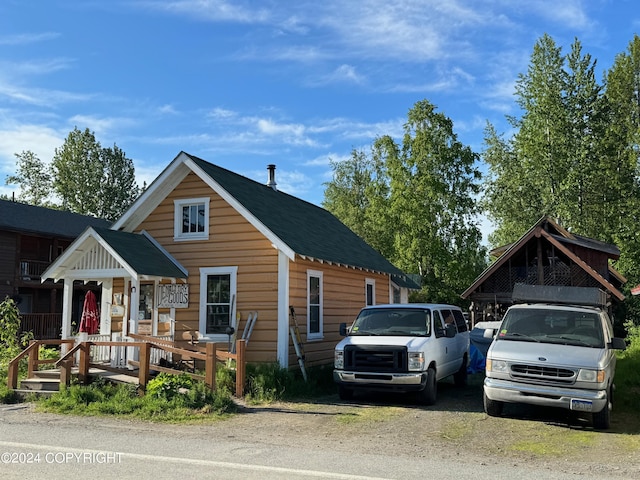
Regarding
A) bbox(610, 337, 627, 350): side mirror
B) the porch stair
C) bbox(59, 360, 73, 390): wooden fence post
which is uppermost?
bbox(610, 337, 627, 350): side mirror

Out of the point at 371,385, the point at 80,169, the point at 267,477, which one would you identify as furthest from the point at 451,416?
the point at 80,169

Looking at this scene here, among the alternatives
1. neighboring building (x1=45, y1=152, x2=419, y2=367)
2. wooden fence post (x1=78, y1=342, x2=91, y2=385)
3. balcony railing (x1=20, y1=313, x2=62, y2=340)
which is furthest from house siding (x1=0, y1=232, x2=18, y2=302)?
wooden fence post (x1=78, y1=342, x2=91, y2=385)

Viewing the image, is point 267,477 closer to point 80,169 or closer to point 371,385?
point 371,385

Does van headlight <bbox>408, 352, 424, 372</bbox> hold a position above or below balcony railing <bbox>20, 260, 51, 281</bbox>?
below

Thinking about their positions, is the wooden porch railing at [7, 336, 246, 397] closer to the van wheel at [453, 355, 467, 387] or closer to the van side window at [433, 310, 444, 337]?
the van side window at [433, 310, 444, 337]

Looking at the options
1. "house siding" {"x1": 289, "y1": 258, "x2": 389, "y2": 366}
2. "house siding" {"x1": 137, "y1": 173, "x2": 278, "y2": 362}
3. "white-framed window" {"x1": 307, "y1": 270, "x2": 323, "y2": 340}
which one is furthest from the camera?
"white-framed window" {"x1": 307, "y1": 270, "x2": 323, "y2": 340}

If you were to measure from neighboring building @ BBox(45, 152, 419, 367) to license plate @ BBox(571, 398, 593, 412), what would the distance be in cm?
684

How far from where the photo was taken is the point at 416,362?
36.7ft

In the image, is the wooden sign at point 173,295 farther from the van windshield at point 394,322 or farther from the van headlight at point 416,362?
the van headlight at point 416,362

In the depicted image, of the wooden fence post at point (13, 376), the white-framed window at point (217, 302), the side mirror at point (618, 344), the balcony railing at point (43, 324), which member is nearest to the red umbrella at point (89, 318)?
the wooden fence post at point (13, 376)

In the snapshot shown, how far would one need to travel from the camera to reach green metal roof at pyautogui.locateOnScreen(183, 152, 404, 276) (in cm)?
1473

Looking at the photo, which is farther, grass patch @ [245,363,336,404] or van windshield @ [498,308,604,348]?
grass patch @ [245,363,336,404]

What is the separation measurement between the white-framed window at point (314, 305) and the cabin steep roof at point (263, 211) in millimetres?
664

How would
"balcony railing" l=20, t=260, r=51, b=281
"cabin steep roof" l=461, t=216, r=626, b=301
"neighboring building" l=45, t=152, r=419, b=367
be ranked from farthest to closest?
"balcony railing" l=20, t=260, r=51, b=281 → "cabin steep roof" l=461, t=216, r=626, b=301 → "neighboring building" l=45, t=152, r=419, b=367
